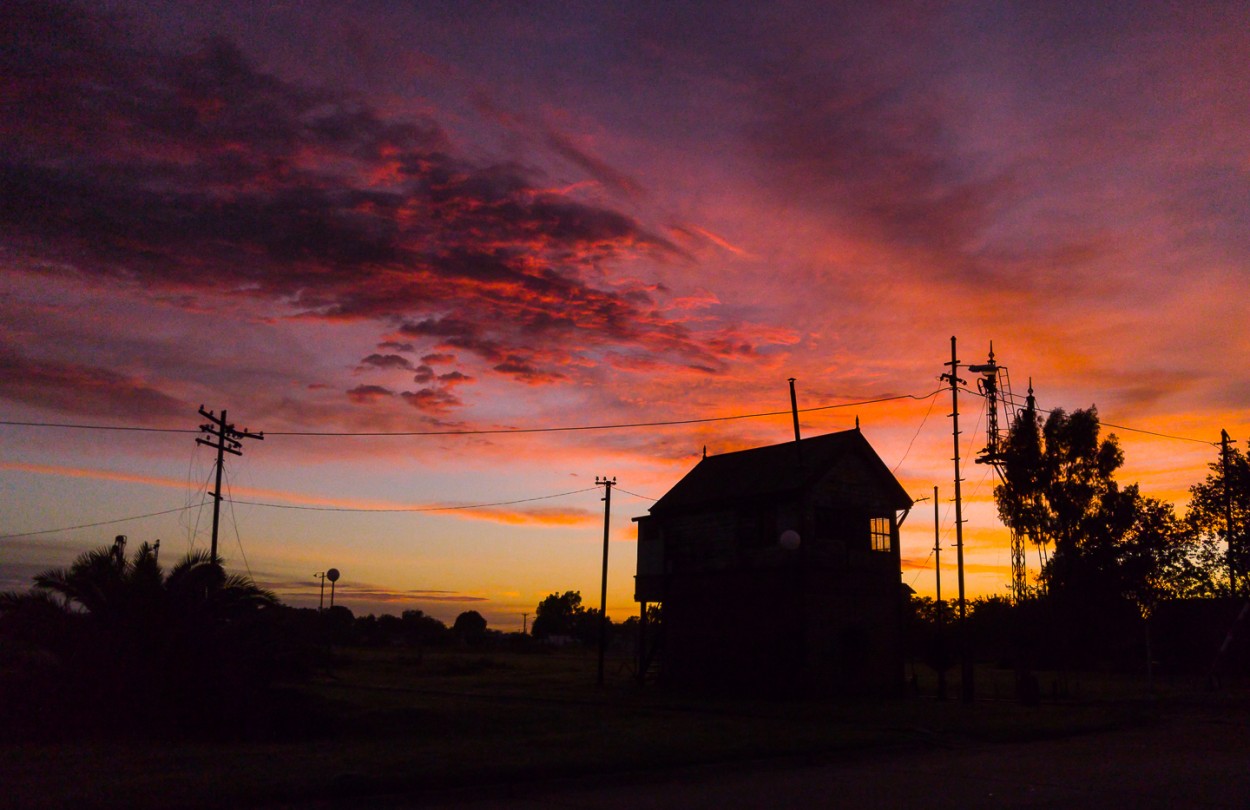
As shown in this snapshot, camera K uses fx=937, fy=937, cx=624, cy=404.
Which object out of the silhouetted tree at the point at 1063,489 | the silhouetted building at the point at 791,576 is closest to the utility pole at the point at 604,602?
the silhouetted building at the point at 791,576

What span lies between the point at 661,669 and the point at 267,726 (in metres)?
23.3

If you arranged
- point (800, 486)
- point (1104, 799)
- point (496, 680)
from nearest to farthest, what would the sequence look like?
point (1104, 799)
point (800, 486)
point (496, 680)

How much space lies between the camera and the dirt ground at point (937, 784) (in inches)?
525

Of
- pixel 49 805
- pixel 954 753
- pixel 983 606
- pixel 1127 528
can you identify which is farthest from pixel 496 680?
pixel 983 606

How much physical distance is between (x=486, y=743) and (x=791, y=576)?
19161mm

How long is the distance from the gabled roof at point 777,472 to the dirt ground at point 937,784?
17.4m

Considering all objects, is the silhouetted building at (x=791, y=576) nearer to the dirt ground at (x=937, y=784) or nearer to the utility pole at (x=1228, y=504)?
the dirt ground at (x=937, y=784)

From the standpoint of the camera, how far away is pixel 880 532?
3869 cm

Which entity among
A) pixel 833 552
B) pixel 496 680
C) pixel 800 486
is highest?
pixel 800 486

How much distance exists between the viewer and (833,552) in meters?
36.8

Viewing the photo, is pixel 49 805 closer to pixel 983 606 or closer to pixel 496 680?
pixel 496 680

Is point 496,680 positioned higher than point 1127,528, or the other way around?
point 1127,528

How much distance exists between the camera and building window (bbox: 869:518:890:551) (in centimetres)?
3844

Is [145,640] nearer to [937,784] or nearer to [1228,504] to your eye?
[937,784]
